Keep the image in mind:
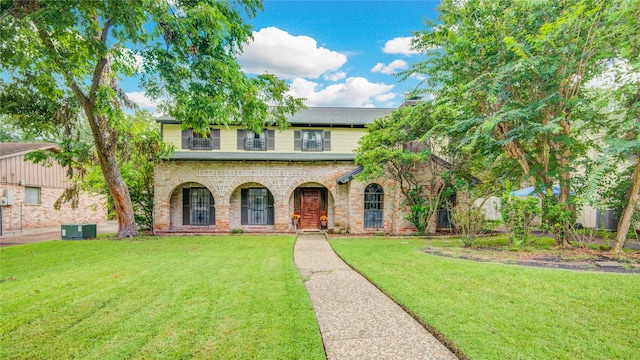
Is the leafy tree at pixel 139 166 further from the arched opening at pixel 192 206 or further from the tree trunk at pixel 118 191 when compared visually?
the arched opening at pixel 192 206

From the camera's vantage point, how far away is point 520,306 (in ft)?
14.5

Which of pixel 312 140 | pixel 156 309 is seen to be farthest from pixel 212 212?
pixel 156 309

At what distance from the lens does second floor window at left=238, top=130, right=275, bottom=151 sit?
15.4 m

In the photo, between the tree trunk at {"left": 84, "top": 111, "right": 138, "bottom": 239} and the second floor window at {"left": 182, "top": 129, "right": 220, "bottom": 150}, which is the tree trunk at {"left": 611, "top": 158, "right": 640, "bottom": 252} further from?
the tree trunk at {"left": 84, "top": 111, "right": 138, "bottom": 239}

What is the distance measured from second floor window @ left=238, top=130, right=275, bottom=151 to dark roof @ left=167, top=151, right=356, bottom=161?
0.29 meters

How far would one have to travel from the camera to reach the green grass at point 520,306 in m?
3.26

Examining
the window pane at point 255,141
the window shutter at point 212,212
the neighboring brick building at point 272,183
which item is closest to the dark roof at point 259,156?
the neighboring brick building at point 272,183

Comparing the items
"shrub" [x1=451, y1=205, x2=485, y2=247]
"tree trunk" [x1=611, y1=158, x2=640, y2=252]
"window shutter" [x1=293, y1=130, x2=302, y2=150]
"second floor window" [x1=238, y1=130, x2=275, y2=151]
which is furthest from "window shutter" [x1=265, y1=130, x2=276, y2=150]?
"tree trunk" [x1=611, y1=158, x2=640, y2=252]

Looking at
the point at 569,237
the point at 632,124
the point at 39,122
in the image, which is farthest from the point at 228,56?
the point at 569,237

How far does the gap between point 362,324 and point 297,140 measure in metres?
12.6

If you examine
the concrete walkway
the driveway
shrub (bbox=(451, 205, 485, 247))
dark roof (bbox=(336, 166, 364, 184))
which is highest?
dark roof (bbox=(336, 166, 364, 184))

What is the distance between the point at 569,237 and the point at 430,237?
4.78 metres

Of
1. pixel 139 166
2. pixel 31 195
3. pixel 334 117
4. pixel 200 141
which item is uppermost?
pixel 334 117

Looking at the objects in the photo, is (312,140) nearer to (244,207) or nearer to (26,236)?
(244,207)
